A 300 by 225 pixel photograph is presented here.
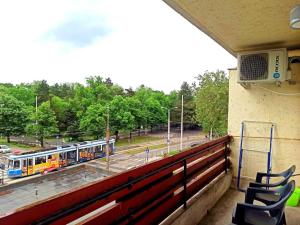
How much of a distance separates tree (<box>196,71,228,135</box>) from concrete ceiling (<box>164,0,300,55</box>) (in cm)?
1000

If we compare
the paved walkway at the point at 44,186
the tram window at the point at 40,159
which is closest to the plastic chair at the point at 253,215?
the paved walkway at the point at 44,186

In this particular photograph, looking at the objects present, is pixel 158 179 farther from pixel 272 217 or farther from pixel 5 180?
pixel 5 180

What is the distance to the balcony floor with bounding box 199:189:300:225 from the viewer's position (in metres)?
2.25

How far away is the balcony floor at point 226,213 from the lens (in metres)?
2.25

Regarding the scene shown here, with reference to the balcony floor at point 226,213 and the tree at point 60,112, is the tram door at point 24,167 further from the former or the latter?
the balcony floor at point 226,213

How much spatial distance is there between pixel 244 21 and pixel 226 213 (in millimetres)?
1850

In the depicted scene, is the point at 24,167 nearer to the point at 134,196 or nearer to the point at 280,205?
the point at 134,196

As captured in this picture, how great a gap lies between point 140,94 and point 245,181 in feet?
84.4

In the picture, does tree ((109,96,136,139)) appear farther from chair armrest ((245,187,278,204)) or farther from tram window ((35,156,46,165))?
chair armrest ((245,187,278,204))

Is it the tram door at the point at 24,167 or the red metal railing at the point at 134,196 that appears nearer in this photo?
the red metal railing at the point at 134,196

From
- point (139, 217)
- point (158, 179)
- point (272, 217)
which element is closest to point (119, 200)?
point (139, 217)

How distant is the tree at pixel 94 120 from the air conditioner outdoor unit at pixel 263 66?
17469 millimetres

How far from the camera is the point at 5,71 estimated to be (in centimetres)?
2934

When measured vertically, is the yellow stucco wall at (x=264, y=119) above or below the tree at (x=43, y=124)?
above
